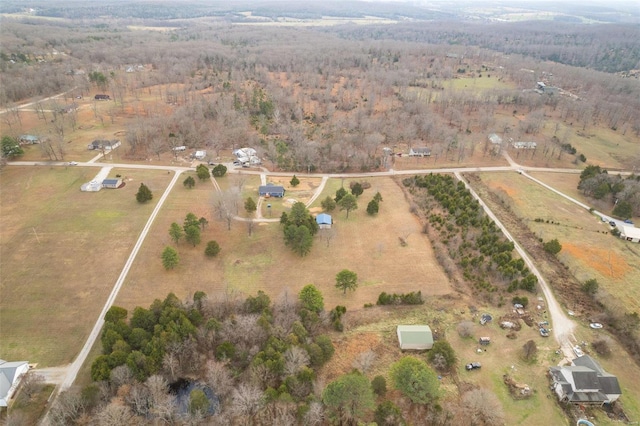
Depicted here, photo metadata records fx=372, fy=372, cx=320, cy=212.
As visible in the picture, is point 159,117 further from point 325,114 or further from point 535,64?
point 535,64

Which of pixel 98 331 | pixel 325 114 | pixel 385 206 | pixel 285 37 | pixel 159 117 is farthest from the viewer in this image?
pixel 285 37

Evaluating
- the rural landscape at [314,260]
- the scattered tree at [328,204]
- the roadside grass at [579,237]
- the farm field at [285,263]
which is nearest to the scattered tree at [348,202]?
the rural landscape at [314,260]

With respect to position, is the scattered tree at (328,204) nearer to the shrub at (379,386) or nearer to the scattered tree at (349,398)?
the shrub at (379,386)

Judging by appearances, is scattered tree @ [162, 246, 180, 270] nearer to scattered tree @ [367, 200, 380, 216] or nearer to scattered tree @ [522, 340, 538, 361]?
scattered tree @ [367, 200, 380, 216]

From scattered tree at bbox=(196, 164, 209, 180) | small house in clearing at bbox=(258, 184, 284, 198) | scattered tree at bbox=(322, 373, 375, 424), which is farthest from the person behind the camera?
scattered tree at bbox=(196, 164, 209, 180)

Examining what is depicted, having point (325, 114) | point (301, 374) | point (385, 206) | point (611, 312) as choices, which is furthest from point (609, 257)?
point (325, 114)

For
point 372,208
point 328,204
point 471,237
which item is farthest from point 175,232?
point 471,237

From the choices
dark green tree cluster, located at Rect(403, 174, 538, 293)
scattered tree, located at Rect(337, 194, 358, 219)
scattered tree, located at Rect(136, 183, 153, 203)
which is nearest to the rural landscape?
scattered tree, located at Rect(337, 194, 358, 219)
